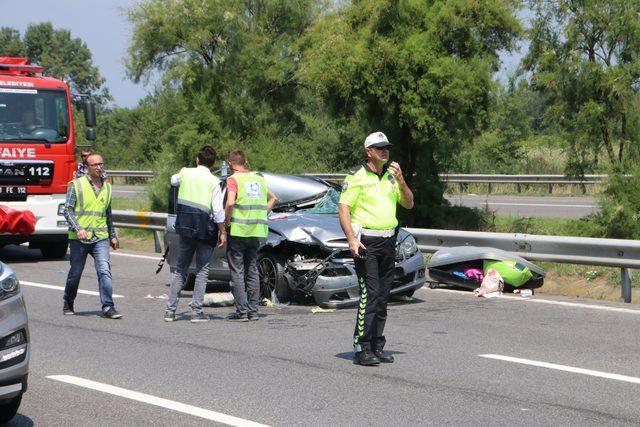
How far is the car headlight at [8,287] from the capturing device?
6129mm

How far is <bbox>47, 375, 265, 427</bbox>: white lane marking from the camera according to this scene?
6.67 metres

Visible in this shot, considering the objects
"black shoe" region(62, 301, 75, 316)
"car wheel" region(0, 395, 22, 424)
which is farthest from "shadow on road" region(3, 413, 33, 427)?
"black shoe" region(62, 301, 75, 316)

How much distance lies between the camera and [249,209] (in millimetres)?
11203

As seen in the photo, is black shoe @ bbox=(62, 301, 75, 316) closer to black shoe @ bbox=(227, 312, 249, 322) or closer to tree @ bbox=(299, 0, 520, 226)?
black shoe @ bbox=(227, 312, 249, 322)

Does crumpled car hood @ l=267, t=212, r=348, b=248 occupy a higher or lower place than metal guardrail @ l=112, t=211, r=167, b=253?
higher

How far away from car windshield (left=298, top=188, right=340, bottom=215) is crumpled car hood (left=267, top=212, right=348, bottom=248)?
6.6 inches

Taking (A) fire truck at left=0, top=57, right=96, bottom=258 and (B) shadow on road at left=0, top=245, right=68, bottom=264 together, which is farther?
(B) shadow on road at left=0, top=245, right=68, bottom=264

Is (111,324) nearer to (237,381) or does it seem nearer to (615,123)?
(237,381)

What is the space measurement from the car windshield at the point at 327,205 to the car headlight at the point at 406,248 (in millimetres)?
1030

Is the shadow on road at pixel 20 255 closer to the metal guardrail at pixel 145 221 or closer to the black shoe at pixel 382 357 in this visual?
the metal guardrail at pixel 145 221

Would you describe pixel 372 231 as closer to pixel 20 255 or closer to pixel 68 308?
pixel 68 308

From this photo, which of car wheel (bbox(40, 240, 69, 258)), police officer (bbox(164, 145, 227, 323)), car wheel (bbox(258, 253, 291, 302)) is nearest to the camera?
police officer (bbox(164, 145, 227, 323))

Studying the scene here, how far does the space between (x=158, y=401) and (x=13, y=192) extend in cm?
1116

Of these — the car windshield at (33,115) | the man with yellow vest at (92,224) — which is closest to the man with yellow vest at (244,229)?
the man with yellow vest at (92,224)
